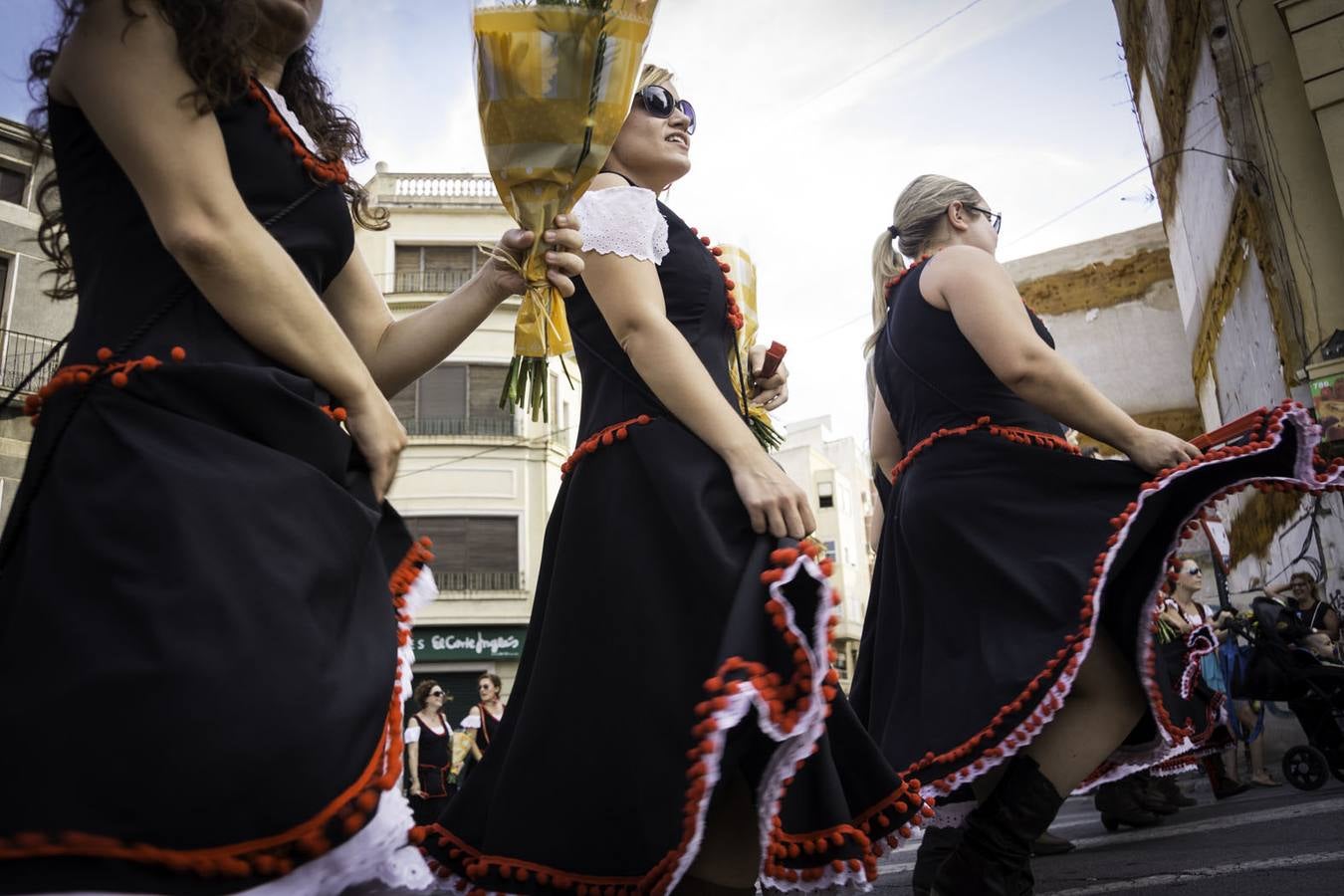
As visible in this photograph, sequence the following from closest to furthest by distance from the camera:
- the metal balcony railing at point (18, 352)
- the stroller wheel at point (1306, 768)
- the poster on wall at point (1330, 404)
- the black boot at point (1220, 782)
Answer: the stroller wheel at point (1306, 768), the black boot at point (1220, 782), the poster on wall at point (1330, 404), the metal balcony railing at point (18, 352)

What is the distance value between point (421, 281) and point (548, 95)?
25941mm

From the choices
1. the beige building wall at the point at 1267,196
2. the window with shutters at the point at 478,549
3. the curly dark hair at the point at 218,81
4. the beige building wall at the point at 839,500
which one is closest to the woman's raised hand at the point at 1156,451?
the curly dark hair at the point at 218,81

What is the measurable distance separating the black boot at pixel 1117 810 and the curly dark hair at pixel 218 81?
4466 mm

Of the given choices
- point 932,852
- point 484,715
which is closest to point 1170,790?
point 932,852

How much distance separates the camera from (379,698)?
1.27 metres

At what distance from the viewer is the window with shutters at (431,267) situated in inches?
1047

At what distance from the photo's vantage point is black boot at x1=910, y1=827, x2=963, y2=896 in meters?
3.05

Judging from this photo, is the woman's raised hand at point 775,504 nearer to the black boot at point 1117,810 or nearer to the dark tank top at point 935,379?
the dark tank top at point 935,379

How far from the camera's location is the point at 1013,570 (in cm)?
269

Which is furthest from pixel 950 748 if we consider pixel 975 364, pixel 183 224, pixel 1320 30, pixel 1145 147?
pixel 1145 147

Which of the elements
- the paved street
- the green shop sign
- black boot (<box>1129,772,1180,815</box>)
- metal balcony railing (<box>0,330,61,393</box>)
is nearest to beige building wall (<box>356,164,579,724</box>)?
the green shop sign

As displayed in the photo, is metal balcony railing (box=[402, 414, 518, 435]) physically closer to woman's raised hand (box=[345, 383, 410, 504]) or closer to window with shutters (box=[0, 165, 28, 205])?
window with shutters (box=[0, 165, 28, 205])

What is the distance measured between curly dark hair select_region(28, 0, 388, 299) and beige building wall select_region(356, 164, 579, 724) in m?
20.7

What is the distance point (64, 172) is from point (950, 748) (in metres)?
2.11
